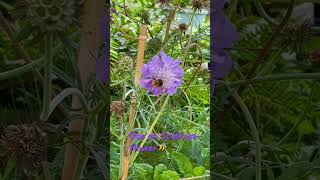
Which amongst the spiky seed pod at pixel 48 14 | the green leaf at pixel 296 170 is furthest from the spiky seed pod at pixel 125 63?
the green leaf at pixel 296 170

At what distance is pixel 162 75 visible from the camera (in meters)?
0.93

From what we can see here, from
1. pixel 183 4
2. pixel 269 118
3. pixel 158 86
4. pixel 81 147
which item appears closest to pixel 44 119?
pixel 81 147

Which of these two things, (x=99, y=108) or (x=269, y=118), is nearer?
(x=99, y=108)

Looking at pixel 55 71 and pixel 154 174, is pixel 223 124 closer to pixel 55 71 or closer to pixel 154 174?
pixel 154 174

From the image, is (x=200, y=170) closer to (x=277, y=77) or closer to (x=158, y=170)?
(x=158, y=170)

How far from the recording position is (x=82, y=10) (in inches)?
34.3

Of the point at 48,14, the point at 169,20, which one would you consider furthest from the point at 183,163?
the point at 48,14

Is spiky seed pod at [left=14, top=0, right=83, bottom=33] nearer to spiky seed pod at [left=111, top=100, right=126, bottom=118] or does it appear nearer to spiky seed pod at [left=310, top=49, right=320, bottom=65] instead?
spiky seed pod at [left=111, top=100, right=126, bottom=118]

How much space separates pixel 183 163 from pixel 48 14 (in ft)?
1.16

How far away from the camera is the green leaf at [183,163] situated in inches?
37.0

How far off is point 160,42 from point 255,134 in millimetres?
231

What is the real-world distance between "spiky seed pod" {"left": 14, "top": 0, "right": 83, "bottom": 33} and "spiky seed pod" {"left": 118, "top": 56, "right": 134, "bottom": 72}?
13 cm

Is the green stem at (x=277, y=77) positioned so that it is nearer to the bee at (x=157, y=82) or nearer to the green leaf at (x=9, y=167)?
the bee at (x=157, y=82)

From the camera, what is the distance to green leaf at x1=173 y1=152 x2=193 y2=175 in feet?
3.08
